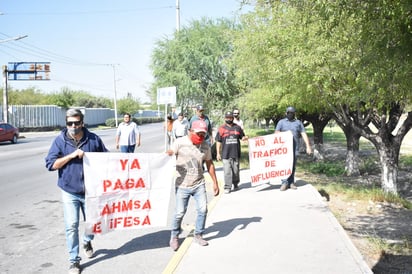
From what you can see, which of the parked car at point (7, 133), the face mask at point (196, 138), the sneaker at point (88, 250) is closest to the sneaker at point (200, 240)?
the face mask at point (196, 138)

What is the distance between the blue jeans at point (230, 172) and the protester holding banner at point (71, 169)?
4.63 m

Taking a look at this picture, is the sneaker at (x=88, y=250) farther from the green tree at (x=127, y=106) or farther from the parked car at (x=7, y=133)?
the green tree at (x=127, y=106)

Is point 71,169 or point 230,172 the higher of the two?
point 71,169

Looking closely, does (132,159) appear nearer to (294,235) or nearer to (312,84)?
(294,235)

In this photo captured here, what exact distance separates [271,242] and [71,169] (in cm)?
272

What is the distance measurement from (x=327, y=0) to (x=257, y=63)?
6597mm

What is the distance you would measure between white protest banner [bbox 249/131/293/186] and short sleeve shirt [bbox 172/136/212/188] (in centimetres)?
423

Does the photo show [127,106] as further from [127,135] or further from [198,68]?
[127,135]

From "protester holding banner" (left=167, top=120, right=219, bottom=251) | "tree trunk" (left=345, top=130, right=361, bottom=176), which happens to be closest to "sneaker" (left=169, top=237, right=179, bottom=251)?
"protester holding banner" (left=167, top=120, right=219, bottom=251)

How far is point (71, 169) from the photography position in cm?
480

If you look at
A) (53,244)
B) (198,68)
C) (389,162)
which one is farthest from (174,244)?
(198,68)

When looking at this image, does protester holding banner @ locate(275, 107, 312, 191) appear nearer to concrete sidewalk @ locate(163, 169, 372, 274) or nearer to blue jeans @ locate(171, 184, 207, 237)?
concrete sidewalk @ locate(163, 169, 372, 274)

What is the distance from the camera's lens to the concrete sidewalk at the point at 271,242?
464cm

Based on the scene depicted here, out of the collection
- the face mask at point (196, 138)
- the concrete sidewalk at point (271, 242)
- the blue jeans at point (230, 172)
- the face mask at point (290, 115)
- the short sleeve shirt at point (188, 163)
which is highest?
the face mask at point (290, 115)
